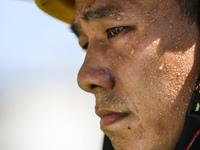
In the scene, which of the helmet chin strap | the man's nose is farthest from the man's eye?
the helmet chin strap

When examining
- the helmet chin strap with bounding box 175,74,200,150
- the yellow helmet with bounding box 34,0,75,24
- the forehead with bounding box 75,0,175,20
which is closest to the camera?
the helmet chin strap with bounding box 175,74,200,150

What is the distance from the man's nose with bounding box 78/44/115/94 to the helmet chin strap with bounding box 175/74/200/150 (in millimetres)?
367

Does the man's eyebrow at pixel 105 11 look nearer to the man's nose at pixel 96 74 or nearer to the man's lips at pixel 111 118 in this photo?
the man's nose at pixel 96 74

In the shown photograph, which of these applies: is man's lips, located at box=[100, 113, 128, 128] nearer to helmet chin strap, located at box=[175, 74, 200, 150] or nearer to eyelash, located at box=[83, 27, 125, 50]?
helmet chin strap, located at box=[175, 74, 200, 150]

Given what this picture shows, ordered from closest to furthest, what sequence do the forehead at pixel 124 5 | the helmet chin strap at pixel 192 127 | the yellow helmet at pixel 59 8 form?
the helmet chin strap at pixel 192 127, the forehead at pixel 124 5, the yellow helmet at pixel 59 8

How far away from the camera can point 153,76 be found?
5.09 ft

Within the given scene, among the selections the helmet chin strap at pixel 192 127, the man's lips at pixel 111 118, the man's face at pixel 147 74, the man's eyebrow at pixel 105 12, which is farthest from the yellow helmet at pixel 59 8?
the helmet chin strap at pixel 192 127

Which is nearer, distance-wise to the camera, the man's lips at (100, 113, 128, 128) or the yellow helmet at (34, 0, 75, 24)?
the man's lips at (100, 113, 128, 128)

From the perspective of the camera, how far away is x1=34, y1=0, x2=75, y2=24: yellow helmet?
2340 mm

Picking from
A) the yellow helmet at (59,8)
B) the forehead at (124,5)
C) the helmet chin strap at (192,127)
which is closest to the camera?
the helmet chin strap at (192,127)

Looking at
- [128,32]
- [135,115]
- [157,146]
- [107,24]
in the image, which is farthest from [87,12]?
[157,146]

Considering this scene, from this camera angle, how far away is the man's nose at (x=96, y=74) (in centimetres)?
163

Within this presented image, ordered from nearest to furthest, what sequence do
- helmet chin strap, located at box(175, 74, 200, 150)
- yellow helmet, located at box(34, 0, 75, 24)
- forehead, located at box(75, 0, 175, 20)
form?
helmet chin strap, located at box(175, 74, 200, 150) → forehead, located at box(75, 0, 175, 20) → yellow helmet, located at box(34, 0, 75, 24)

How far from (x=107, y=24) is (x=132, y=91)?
13.6 inches
